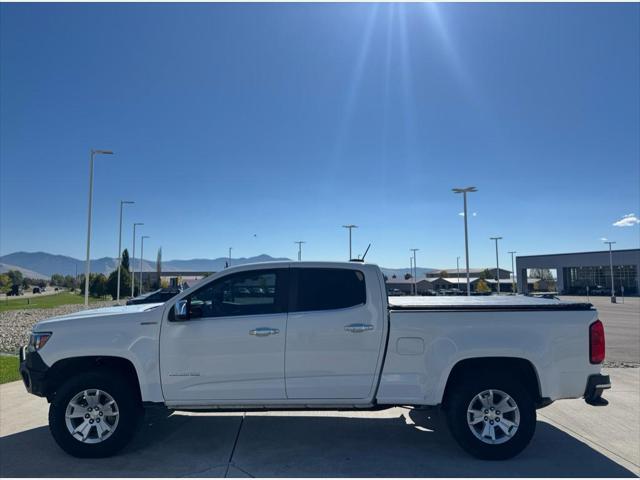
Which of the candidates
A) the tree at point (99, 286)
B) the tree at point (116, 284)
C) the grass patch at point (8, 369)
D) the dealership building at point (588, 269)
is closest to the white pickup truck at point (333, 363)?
the grass patch at point (8, 369)

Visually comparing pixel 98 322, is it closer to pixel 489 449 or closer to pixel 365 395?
pixel 365 395

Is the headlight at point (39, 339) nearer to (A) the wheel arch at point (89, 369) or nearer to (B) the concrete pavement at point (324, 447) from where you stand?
(A) the wheel arch at point (89, 369)

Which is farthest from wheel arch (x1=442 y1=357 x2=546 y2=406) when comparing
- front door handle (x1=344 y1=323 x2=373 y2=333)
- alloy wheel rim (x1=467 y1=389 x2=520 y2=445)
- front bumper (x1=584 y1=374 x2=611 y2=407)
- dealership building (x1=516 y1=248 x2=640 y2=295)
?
dealership building (x1=516 y1=248 x2=640 y2=295)

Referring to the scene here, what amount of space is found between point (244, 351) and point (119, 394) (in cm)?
133

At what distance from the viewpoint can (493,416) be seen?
4.41 metres

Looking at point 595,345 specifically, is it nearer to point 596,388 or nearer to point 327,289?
point 596,388

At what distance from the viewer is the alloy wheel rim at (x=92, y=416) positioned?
4.45 meters

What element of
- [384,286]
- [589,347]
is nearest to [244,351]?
[384,286]

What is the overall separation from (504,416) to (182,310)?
3372 mm

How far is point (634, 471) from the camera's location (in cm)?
422

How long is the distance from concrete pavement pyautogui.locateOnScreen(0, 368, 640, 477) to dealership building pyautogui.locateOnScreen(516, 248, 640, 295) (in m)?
74.1

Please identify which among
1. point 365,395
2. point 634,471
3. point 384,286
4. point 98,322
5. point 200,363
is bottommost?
point 634,471

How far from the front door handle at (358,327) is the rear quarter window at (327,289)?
0.22 metres

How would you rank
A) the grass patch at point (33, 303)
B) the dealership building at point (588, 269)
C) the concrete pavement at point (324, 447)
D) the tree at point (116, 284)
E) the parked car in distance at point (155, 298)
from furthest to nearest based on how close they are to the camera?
the dealership building at point (588, 269)
the tree at point (116, 284)
the grass patch at point (33, 303)
the parked car in distance at point (155, 298)
the concrete pavement at point (324, 447)
